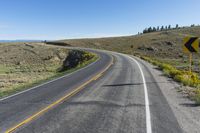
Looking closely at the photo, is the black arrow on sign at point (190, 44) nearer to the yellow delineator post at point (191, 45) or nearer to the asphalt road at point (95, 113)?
the yellow delineator post at point (191, 45)

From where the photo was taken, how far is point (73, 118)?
309 inches

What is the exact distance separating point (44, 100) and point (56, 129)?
4.10 m

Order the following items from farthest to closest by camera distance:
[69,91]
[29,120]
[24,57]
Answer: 1. [24,57]
2. [69,91]
3. [29,120]

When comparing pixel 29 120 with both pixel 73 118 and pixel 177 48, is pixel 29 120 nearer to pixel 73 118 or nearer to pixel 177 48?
pixel 73 118

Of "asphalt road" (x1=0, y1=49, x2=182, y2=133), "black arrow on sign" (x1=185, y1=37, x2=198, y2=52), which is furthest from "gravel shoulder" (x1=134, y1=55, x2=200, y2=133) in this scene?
"black arrow on sign" (x1=185, y1=37, x2=198, y2=52)

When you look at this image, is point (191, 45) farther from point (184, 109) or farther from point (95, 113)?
point (95, 113)

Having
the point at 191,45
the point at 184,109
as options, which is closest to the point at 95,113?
the point at 184,109

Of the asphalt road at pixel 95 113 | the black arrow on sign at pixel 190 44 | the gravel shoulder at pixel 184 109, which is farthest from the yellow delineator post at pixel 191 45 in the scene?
the asphalt road at pixel 95 113

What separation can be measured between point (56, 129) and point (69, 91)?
5791 mm

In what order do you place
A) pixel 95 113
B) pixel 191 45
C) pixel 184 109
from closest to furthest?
pixel 95 113, pixel 184 109, pixel 191 45

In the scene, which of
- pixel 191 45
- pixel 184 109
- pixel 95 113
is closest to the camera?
pixel 95 113

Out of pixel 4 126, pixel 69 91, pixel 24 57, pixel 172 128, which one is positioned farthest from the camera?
pixel 24 57

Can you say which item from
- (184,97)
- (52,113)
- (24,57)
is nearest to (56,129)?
(52,113)

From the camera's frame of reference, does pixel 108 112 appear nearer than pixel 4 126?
No
